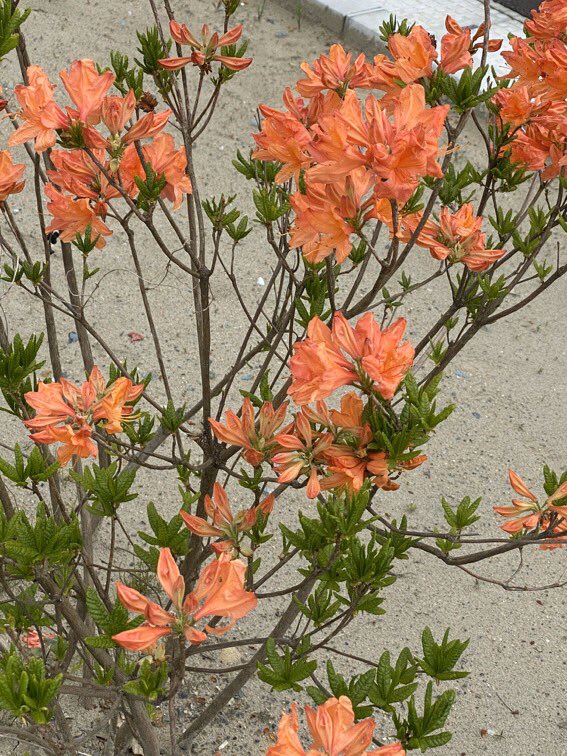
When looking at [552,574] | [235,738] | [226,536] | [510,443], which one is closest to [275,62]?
[510,443]

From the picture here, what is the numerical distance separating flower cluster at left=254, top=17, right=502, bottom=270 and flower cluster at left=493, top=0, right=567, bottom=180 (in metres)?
0.14

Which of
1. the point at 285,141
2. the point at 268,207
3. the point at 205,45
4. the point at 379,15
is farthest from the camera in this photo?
the point at 379,15

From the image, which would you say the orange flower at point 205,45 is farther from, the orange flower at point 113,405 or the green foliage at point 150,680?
the green foliage at point 150,680

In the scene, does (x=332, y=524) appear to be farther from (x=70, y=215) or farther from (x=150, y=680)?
(x=70, y=215)

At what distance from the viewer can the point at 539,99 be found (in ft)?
6.05

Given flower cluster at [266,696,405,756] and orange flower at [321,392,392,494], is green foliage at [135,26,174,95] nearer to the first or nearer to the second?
orange flower at [321,392,392,494]

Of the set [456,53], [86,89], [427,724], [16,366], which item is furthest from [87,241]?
[427,724]

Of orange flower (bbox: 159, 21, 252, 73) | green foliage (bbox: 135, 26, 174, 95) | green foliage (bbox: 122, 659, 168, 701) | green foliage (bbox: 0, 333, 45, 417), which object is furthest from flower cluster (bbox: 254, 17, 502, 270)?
green foliage (bbox: 122, 659, 168, 701)

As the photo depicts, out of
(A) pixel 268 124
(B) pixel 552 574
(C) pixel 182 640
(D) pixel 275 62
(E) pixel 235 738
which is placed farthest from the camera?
(D) pixel 275 62

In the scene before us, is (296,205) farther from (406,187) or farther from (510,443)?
(510,443)

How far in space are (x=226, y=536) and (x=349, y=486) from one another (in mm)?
251

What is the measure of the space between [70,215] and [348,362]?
64cm

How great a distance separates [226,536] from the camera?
58.0 inches

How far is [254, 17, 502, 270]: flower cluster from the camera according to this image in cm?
122
